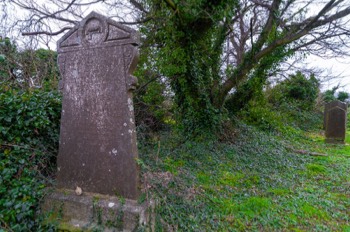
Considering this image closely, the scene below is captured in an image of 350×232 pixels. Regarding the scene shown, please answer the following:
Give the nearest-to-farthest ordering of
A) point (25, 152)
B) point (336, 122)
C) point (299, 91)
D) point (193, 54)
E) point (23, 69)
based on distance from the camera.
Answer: point (25, 152) → point (23, 69) → point (193, 54) → point (336, 122) → point (299, 91)

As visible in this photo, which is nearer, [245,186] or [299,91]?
[245,186]

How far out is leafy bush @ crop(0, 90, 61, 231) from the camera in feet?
9.13

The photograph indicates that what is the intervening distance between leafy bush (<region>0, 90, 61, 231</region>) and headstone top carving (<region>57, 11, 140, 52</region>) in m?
A: 0.88

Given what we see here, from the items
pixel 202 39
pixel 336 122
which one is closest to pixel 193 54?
pixel 202 39

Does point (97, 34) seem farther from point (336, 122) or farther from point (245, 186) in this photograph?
point (336, 122)

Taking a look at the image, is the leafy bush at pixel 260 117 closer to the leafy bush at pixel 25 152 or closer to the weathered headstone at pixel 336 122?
the weathered headstone at pixel 336 122

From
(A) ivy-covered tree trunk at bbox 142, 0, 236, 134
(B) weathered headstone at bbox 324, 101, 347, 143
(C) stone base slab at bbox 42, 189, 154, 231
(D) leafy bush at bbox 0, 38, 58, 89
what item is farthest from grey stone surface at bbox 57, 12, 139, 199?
(B) weathered headstone at bbox 324, 101, 347, 143

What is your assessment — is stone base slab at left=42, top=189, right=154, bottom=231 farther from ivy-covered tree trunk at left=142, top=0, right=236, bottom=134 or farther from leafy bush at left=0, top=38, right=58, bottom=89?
ivy-covered tree trunk at left=142, top=0, right=236, bottom=134

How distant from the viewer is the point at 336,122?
9.09 meters

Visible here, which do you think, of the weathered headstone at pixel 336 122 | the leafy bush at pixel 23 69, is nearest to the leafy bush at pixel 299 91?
the weathered headstone at pixel 336 122

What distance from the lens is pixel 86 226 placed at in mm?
2883

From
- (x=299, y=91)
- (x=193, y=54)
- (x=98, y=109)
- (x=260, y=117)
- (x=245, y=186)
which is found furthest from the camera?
(x=299, y=91)

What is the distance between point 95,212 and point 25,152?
1192mm

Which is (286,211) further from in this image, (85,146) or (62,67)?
(62,67)
